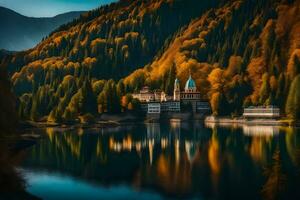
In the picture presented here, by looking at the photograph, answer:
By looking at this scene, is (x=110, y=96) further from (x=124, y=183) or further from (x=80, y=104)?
(x=124, y=183)

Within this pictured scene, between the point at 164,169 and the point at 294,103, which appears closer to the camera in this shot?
the point at 164,169

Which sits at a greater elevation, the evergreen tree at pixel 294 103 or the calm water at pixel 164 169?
the evergreen tree at pixel 294 103

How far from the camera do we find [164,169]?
6525 cm

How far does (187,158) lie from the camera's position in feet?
249

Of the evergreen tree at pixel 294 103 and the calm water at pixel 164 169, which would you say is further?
the evergreen tree at pixel 294 103

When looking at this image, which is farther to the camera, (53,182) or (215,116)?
(215,116)

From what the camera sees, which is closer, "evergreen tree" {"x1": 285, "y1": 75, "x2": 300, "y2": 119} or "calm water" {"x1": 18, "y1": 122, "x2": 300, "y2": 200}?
"calm water" {"x1": 18, "y1": 122, "x2": 300, "y2": 200}

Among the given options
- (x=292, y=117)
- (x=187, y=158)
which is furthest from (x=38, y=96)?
(x=187, y=158)

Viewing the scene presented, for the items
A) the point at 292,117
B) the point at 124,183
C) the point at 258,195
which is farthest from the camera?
the point at 292,117

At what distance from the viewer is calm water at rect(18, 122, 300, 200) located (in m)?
50.8

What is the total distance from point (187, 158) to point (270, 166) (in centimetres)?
1438

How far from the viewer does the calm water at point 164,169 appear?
50753mm

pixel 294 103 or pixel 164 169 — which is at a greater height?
pixel 294 103

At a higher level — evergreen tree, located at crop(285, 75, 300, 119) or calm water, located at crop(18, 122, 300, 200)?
evergreen tree, located at crop(285, 75, 300, 119)
